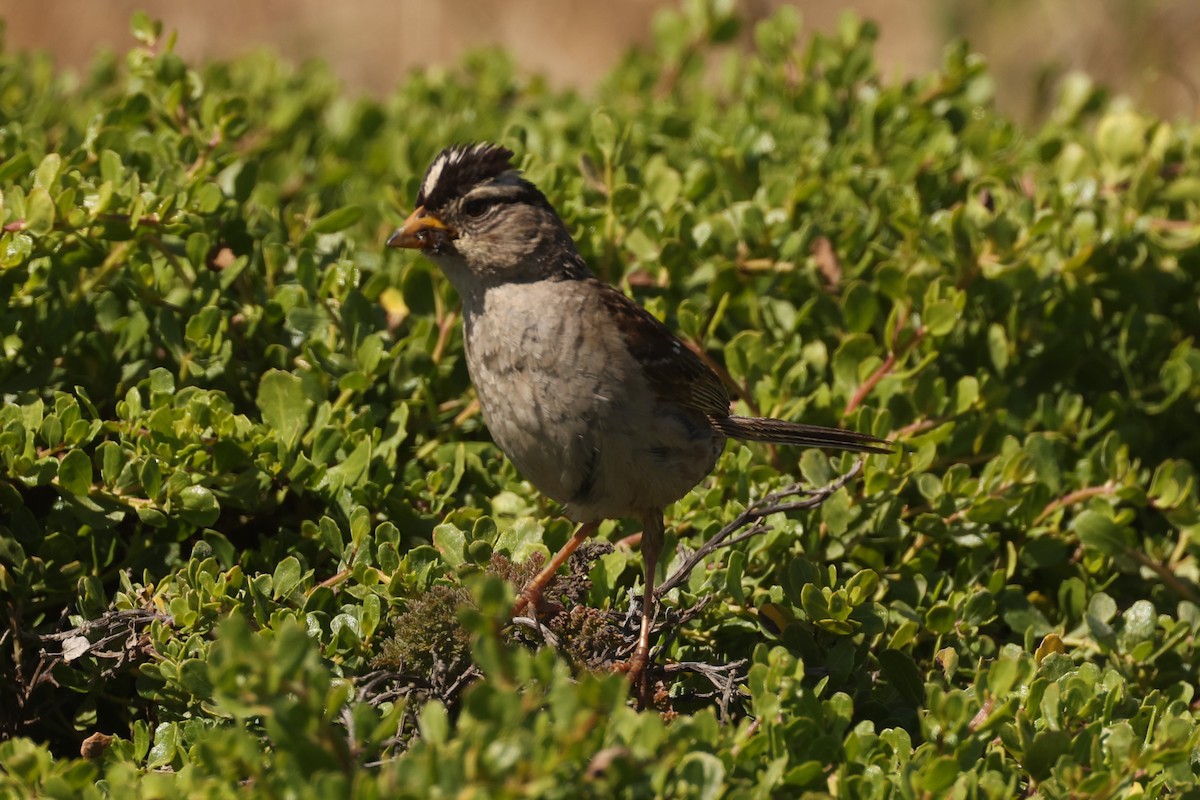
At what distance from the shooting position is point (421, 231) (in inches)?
162

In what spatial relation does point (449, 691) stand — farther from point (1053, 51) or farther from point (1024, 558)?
point (1053, 51)

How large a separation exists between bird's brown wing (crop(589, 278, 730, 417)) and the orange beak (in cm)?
51

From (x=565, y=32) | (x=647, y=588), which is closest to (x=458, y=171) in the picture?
(x=647, y=588)

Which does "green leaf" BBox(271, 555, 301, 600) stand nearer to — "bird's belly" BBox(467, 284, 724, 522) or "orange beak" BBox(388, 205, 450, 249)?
"bird's belly" BBox(467, 284, 724, 522)

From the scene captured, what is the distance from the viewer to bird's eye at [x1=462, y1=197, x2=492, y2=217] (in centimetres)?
413

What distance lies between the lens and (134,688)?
3.77 metres

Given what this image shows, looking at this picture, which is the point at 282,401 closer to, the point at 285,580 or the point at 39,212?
the point at 285,580

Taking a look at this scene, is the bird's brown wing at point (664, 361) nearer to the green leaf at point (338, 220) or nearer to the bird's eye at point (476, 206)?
the bird's eye at point (476, 206)

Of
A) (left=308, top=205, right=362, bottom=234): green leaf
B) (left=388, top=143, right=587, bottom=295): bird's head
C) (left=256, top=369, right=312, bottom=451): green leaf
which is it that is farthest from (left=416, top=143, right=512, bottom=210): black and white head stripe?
(left=256, top=369, right=312, bottom=451): green leaf

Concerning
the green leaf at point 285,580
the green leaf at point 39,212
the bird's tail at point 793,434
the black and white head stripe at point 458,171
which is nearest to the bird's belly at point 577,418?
the bird's tail at point 793,434

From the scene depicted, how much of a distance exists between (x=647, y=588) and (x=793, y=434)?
807 millimetres

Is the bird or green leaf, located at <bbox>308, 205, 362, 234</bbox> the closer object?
the bird

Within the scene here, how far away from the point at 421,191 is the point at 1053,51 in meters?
9.51

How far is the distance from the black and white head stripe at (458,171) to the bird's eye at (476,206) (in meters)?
0.04
